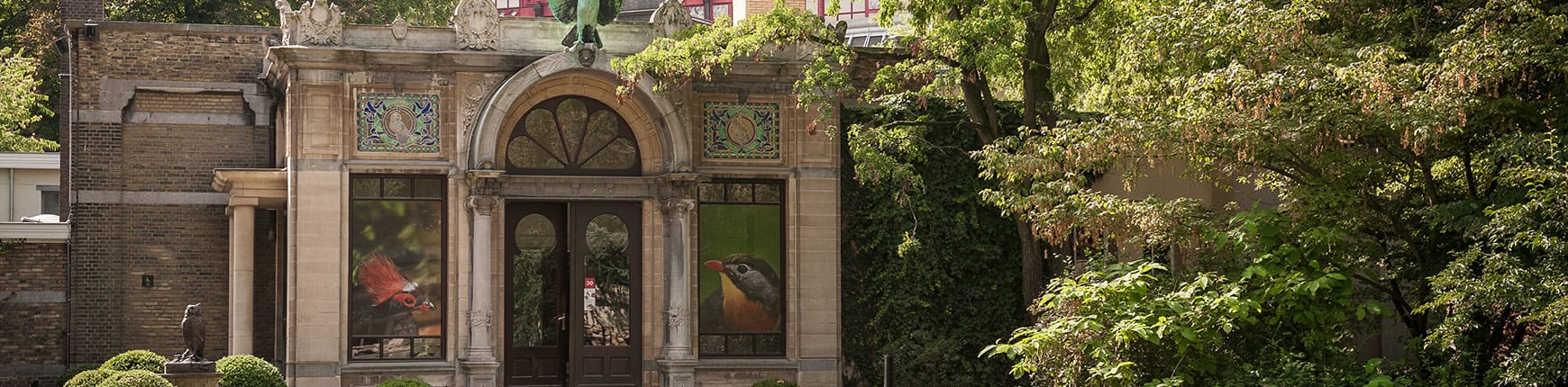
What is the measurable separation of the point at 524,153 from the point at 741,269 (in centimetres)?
310

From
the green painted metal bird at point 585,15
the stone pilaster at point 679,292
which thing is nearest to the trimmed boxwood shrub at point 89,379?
the stone pilaster at point 679,292

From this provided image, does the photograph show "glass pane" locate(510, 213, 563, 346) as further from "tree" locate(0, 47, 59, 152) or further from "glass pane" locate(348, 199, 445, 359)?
"tree" locate(0, 47, 59, 152)

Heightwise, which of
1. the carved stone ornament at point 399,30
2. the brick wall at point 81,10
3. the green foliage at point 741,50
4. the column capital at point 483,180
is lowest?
the column capital at point 483,180

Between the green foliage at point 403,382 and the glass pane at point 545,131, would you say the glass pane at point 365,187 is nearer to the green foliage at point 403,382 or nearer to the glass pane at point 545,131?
the glass pane at point 545,131

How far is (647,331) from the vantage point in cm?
2175

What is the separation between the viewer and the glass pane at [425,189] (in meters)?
21.1

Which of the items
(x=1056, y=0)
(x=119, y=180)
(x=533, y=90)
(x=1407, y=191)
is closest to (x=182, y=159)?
(x=119, y=180)

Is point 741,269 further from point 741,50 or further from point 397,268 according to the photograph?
point 397,268

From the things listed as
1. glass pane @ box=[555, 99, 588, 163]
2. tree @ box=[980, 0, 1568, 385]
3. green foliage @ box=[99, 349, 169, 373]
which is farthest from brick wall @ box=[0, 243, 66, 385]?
tree @ box=[980, 0, 1568, 385]

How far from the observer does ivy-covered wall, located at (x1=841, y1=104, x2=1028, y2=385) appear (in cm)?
2238

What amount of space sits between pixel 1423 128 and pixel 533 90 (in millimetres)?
10943

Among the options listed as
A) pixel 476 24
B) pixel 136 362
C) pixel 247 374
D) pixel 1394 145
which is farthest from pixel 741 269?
pixel 1394 145

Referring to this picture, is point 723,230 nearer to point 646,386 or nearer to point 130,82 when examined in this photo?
point 646,386

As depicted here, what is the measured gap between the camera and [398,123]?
2095 centimetres
